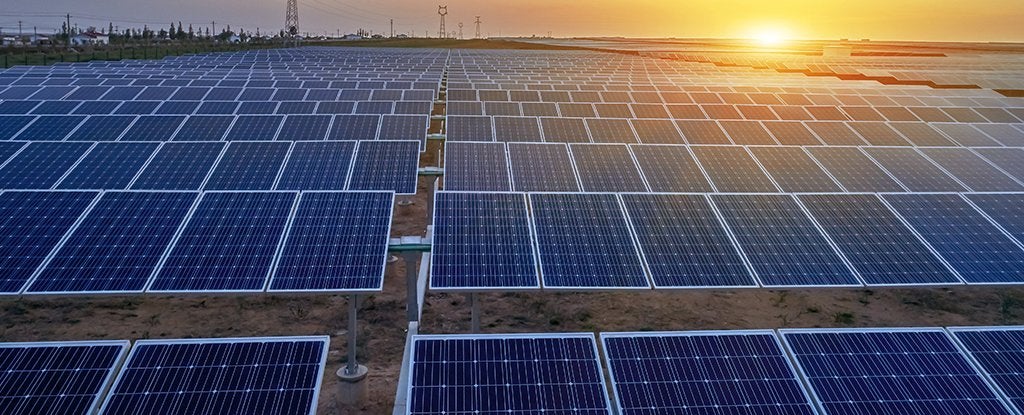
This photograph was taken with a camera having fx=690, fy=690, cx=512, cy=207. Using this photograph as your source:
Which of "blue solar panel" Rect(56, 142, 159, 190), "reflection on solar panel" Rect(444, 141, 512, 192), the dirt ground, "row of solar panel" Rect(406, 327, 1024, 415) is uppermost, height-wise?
"row of solar panel" Rect(406, 327, 1024, 415)

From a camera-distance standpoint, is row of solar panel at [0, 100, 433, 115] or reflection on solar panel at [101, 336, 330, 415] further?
row of solar panel at [0, 100, 433, 115]

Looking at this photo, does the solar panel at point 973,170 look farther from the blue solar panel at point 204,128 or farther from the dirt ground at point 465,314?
the blue solar panel at point 204,128

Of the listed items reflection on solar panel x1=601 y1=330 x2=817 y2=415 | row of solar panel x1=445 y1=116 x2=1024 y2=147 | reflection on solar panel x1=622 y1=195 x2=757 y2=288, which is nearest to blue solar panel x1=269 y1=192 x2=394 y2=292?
reflection on solar panel x1=601 y1=330 x2=817 y2=415

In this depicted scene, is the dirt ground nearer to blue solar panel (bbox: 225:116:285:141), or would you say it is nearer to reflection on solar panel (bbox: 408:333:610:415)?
reflection on solar panel (bbox: 408:333:610:415)

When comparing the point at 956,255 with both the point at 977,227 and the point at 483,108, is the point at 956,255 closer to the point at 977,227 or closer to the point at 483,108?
the point at 977,227

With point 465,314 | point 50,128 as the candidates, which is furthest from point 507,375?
point 50,128

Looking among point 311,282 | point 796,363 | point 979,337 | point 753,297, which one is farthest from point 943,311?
point 311,282

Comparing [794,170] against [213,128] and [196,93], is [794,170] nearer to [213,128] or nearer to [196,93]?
[213,128]
